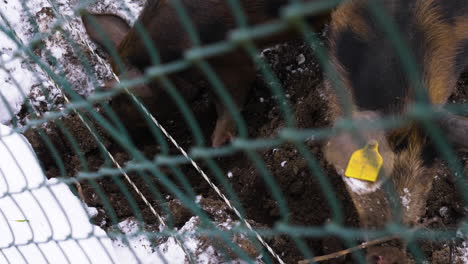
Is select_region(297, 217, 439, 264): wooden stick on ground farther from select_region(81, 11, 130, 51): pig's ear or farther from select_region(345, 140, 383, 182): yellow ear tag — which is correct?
select_region(81, 11, 130, 51): pig's ear

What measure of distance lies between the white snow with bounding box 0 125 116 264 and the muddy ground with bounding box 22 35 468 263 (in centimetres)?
21

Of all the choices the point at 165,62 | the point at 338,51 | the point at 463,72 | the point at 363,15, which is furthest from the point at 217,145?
the point at 463,72

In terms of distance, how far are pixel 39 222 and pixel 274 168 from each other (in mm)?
1165

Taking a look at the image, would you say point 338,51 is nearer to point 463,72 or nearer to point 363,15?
point 363,15

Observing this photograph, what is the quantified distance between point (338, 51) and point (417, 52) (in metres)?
0.43

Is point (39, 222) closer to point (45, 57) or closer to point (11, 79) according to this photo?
point (11, 79)

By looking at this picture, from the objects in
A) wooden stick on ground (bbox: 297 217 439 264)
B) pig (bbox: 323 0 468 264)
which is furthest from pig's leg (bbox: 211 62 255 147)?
wooden stick on ground (bbox: 297 217 439 264)

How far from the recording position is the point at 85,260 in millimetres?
2322

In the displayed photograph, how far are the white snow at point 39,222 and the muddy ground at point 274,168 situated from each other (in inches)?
8.2

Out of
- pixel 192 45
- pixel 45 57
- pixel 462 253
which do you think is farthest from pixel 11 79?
pixel 462 253

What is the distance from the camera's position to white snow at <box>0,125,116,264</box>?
2.35 m

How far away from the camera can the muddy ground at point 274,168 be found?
8.86 feet

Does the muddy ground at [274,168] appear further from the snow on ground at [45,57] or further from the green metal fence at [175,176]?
the snow on ground at [45,57]

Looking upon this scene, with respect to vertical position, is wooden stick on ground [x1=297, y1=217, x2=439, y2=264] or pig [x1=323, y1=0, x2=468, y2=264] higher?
pig [x1=323, y1=0, x2=468, y2=264]
